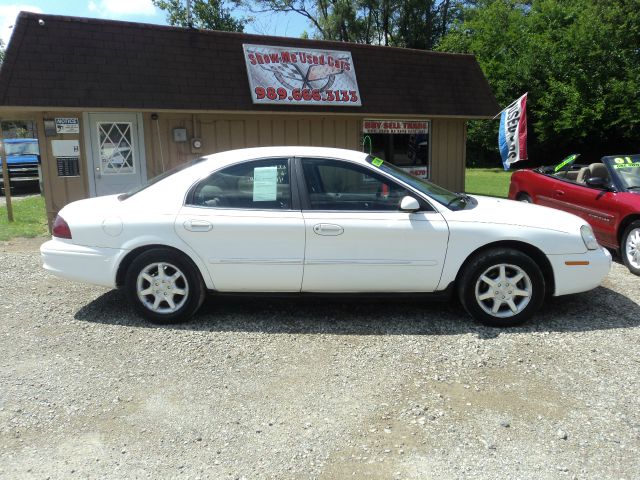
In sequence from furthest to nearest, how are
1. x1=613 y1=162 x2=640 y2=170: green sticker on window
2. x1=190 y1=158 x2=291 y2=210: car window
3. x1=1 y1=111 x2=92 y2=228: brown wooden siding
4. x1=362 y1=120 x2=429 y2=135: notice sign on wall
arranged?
x1=362 y1=120 x2=429 y2=135: notice sign on wall
x1=1 y1=111 x2=92 y2=228: brown wooden siding
x1=613 y1=162 x2=640 y2=170: green sticker on window
x1=190 y1=158 x2=291 y2=210: car window

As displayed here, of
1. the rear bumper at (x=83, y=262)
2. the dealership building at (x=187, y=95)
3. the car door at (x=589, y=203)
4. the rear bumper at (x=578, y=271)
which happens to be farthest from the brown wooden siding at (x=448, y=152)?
the rear bumper at (x=83, y=262)

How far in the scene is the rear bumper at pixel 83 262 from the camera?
4797 mm

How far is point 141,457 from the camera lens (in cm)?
296

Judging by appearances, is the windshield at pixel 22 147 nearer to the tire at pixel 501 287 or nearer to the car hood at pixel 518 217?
the car hood at pixel 518 217

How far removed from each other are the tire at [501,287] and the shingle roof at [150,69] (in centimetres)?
685

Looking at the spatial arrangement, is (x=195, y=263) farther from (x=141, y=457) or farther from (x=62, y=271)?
(x=141, y=457)

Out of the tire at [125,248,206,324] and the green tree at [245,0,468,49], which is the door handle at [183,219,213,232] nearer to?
the tire at [125,248,206,324]

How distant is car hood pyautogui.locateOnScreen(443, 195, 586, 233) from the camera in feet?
15.4

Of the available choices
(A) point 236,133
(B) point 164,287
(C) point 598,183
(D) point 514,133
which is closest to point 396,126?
(D) point 514,133

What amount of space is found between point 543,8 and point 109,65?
27.6 m

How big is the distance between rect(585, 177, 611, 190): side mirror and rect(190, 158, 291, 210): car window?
440 cm

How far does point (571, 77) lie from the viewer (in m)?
26.7

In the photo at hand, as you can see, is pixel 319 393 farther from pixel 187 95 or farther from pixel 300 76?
pixel 300 76

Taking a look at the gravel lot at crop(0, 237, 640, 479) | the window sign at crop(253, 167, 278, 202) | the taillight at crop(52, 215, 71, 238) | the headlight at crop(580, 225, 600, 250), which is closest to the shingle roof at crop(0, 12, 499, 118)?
the taillight at crop(52, 215, 71, 238)
